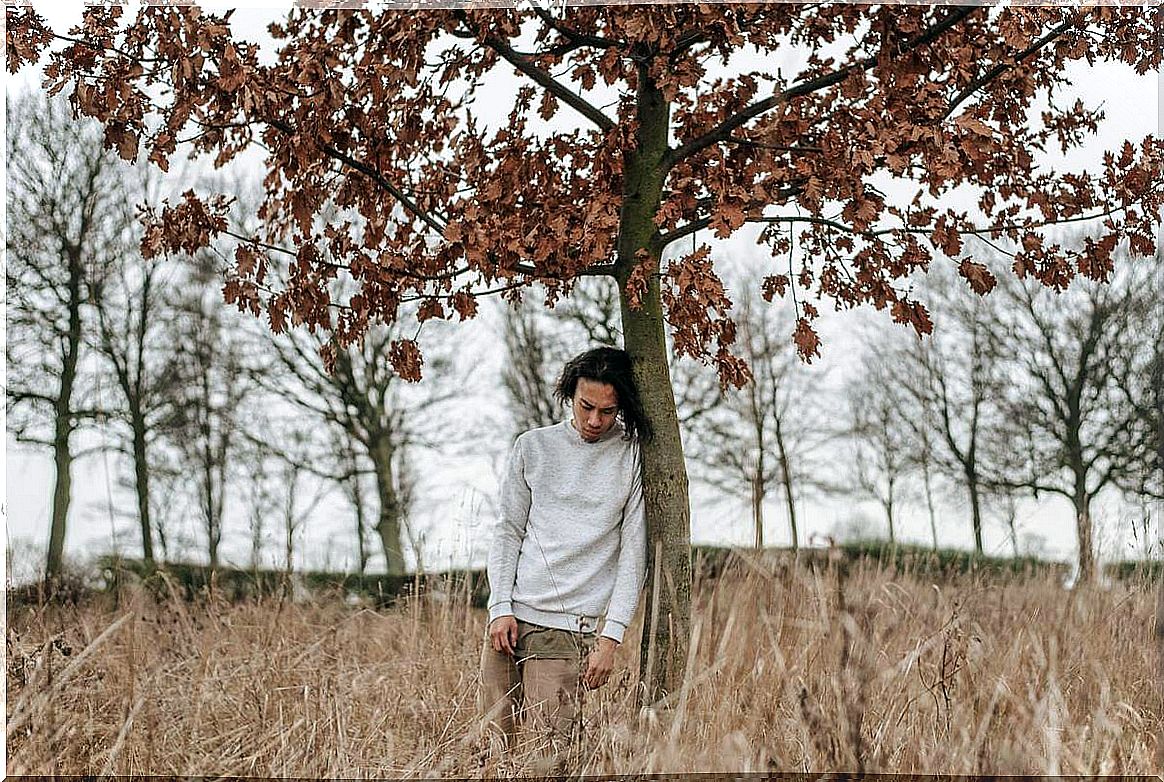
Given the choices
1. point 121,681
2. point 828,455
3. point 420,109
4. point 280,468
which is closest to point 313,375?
point 280,468

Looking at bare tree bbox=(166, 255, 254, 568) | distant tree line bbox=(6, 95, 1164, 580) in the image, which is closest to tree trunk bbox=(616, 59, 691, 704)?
distant tree line bbox=(6, 95, 1164, 580)

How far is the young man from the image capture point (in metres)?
2.71

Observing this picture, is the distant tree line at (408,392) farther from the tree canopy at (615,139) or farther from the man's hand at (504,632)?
the man's hand at (504,632)

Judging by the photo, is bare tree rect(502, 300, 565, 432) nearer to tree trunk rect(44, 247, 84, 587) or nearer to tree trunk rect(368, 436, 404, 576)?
tree trunk rect(368, 436, 404, 576)

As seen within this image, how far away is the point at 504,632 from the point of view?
2705 mm

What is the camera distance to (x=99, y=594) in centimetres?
593

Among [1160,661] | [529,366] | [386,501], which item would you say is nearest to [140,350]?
[386,501]

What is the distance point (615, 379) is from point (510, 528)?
0.43 meters

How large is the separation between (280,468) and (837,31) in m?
5.51

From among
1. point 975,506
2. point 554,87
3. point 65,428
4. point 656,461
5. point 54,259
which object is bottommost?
point 656,461

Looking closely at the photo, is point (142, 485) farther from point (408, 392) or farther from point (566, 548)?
point (566, 548)

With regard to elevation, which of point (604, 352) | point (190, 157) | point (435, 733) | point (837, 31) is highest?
point (837, 31)

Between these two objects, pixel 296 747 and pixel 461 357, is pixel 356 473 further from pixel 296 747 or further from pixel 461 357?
pixel 296 747

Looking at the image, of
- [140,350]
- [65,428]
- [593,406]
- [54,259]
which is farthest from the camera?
[140,350]
